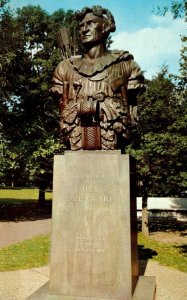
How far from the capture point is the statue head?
277 inches

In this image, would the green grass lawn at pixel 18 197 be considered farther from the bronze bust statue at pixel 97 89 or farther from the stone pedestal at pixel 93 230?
the stone pedestal at pixel 93 230

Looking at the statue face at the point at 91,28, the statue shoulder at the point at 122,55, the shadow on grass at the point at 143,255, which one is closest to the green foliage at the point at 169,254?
the shadow on grass at the point at 143,255

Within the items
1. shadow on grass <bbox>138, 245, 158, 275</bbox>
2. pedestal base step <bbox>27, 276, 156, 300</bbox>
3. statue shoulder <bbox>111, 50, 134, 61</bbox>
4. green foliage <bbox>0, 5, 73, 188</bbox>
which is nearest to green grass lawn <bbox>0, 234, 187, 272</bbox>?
shadow on grass <bbox>138, 245, 158, 275</bbox>

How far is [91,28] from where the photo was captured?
23.1 feet

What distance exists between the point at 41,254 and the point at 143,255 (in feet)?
10.2

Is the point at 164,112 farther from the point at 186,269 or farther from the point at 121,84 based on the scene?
the point at 121,84

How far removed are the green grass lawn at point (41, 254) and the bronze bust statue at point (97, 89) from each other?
493 cm

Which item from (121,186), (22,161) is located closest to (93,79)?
(121,186)

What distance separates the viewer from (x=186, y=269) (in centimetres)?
1030

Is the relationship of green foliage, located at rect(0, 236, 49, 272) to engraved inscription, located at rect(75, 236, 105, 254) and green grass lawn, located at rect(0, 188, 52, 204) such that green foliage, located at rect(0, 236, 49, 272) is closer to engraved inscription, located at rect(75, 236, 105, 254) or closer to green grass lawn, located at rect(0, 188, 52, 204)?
engraved inscription, located at rect(75, 236, 105, 254)

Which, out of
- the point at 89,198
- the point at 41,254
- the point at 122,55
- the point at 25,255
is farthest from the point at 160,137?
the point at 89,198

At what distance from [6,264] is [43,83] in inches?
638

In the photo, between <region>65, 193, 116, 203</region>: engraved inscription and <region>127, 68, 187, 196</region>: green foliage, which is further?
<region>127, 68, 187, 196</region>: green foliage

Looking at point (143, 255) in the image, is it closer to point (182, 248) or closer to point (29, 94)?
point (182, 248)
